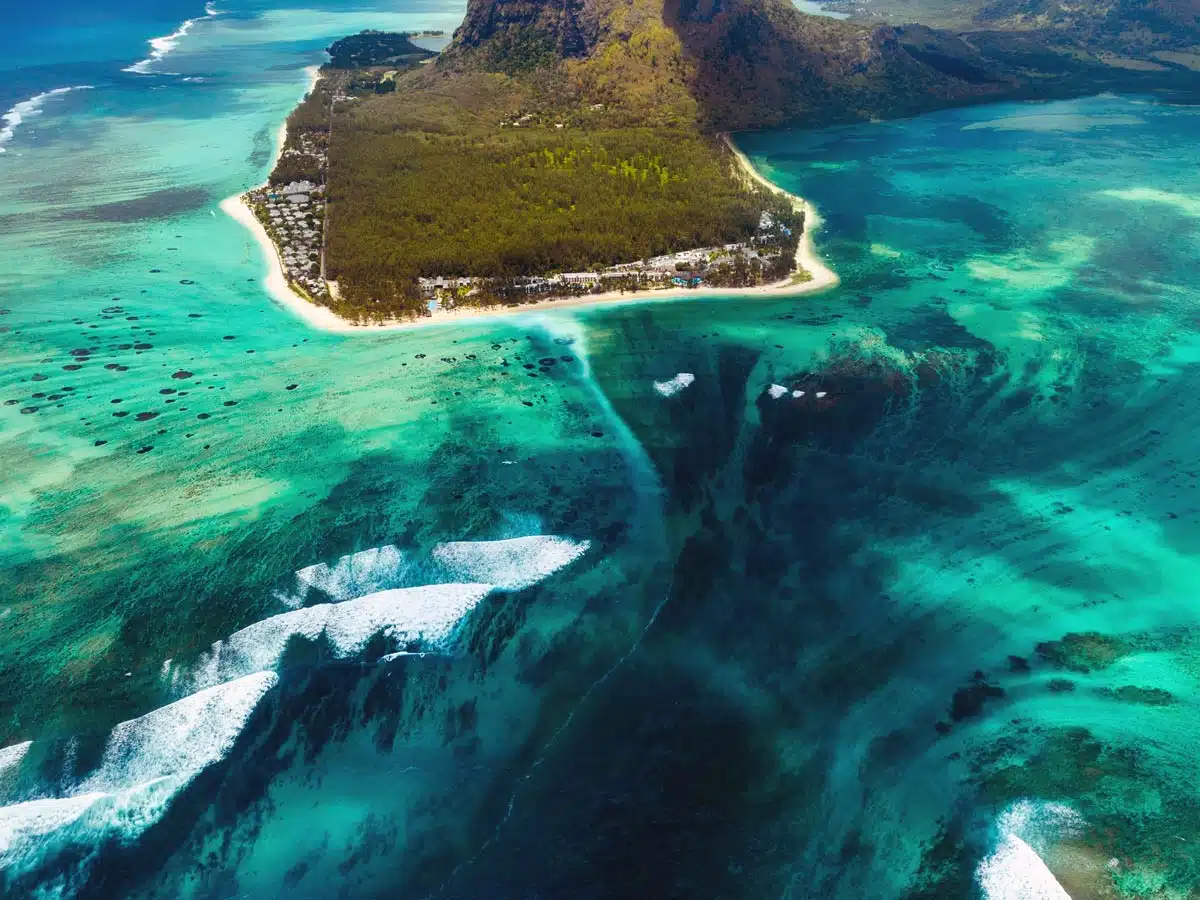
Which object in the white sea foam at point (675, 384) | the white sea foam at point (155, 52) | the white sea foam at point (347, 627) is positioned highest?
the white sea foam at point (155, 52)

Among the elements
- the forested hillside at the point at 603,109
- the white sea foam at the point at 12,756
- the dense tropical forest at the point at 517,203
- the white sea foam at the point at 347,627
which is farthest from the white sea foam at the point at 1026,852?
the dense tropical forest at the point at 517,203

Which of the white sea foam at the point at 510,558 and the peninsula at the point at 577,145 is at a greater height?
the peninsula at the point at 577,145

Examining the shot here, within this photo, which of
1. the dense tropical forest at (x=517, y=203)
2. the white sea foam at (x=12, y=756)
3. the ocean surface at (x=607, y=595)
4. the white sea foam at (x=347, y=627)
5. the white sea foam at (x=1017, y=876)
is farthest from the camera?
the dense tropical forest at (x=517, y=203)

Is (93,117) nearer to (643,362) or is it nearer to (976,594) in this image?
(643,362)

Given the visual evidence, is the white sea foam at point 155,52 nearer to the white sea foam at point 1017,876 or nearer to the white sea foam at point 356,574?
the white sea foam at point 356,574

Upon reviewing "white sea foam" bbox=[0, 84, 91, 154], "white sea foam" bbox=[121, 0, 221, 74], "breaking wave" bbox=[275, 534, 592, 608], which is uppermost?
"white sea foam" bbox=[121, 0, 221, 74]

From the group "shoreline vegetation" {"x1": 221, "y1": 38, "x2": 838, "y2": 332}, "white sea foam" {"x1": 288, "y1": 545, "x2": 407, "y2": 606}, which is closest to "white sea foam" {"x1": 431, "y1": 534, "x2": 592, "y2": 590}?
"white sea foam" {"x1": 288, "y1": 545, "x2": 407, "y2": 606}

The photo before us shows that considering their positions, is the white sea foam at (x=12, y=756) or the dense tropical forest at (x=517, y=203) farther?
the dense tropical forest at (x=517, y=203)

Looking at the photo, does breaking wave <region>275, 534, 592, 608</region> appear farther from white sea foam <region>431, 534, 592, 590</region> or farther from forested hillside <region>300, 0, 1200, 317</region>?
forested hillside <region>300, 0, 1200, 317</region>
